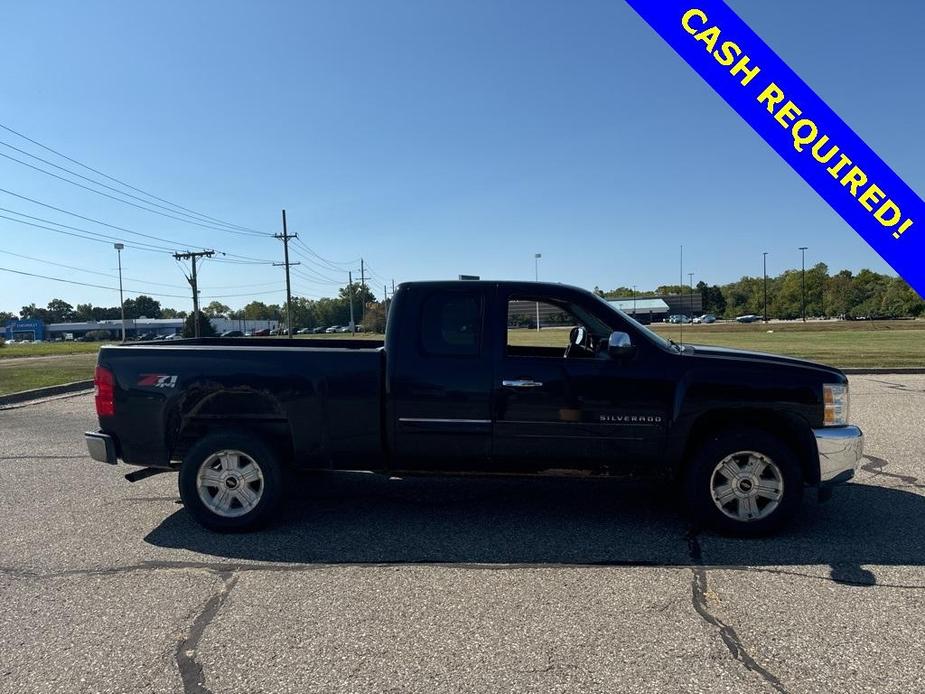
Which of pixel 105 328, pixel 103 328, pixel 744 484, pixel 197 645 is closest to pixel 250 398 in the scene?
pixel 197 645

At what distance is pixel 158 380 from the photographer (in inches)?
191

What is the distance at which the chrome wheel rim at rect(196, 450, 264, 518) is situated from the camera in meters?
A: 4.80

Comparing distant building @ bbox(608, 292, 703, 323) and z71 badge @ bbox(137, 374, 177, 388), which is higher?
distant building @ bbox(608, 292, 703, 323)

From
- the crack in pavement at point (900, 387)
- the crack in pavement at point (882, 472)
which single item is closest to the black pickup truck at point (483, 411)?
the crack in pavement at point (882, 472)

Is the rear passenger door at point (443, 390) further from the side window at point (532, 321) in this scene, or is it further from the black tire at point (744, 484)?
the black tire at point (744, 484)

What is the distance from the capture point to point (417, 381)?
15.5 ft

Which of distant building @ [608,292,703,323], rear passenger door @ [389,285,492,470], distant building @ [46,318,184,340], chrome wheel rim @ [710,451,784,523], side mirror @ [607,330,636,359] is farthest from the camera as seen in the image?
distant building @ [46,318,184,340]

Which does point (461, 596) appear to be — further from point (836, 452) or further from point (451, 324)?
point (836, 452)

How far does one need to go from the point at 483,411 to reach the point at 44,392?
535 inches

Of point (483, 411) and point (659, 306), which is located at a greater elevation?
point (659, 306)

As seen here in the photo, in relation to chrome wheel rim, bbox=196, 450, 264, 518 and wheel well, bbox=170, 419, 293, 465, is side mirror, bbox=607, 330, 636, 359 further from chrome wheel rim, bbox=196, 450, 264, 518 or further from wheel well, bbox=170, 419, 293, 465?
chrome wheel rim, bbox=196, 450, 264, 518

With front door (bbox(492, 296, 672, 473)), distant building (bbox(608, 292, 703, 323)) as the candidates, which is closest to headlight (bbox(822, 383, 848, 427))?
front door (bbox(492, 296, 672, 473))

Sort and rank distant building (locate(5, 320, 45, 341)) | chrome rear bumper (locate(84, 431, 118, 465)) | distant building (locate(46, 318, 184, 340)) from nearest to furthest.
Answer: chrome rear bumper (locate(84, 431, 118, 465)) → distant building (locate(5, 320, 45, 341)) → distant building (locate(46, 318, 184, 340))

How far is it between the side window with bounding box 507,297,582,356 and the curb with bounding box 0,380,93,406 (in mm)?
12296
